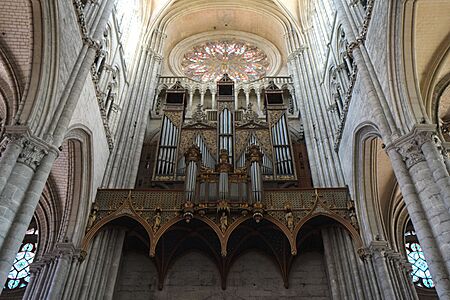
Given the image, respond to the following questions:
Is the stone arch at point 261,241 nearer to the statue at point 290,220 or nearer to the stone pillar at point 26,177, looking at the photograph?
the statue at point 290,220

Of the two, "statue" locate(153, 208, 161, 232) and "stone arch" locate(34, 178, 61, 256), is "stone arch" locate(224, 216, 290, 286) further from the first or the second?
"stone arch" locate(34, 178, 61, 256)

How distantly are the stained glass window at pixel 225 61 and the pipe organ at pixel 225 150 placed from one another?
13.8 feet

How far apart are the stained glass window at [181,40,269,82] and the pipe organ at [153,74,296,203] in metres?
4.21

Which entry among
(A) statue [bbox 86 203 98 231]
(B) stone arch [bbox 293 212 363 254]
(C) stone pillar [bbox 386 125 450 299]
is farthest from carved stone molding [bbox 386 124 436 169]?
(A) statue [bbox 86 203 98 231]

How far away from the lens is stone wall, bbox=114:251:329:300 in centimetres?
1286

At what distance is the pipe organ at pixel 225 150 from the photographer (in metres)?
12.7

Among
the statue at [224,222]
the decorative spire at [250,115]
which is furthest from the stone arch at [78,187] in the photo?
the decorative spire at [250,115]

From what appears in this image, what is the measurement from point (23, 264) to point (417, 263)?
1508 cm

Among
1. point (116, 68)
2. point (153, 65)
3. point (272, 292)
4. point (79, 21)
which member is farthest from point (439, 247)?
point (153, 65)

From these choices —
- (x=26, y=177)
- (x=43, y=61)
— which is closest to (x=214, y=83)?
(x=43, y=61)

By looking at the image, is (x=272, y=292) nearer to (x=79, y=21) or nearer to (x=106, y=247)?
(x=106, y=247)

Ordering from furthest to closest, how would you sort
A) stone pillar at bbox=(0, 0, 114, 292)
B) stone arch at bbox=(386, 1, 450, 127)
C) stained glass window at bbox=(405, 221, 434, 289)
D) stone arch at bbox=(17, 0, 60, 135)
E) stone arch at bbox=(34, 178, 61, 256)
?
1. stained glass window at bbox=(405, 221, 434, 289)
2. stone arch at bbox=(34, 178, 61, 256)
3. stone arch at bbox=(17, 0, 60, 135)
4. stone arch at bbox=(386, 1, 450, 127)
5. stone pillar at bbox=(0, 0, 114, 292)

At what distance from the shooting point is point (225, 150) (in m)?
14.4

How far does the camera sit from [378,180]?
42.1ft
